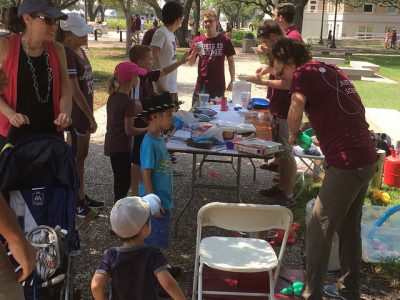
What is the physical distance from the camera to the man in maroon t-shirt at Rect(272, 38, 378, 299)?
2984mm

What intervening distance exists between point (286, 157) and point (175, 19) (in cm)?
216

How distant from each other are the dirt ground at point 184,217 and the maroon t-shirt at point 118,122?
79cm

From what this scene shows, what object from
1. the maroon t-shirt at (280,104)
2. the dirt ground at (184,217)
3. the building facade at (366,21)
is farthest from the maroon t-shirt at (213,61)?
the building facade at (366,21)

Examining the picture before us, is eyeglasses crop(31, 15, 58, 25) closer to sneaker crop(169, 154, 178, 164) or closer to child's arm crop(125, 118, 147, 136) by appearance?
child's arm crop(125, 118, 147, 136)

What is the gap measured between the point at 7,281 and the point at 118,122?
2.39 metres

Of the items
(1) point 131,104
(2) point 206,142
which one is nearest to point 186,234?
(2) point 206,142

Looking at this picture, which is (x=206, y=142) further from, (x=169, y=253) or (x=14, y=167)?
(x=14, y=167)

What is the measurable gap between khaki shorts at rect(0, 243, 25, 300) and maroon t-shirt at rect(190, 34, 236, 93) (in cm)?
505

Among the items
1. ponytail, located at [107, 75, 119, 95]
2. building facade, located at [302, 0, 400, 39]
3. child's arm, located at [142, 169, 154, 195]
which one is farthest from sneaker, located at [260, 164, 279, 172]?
building facade, located at [302, 0, 400, 39]

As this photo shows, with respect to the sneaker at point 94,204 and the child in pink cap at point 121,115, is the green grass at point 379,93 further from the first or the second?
the child in pink cap at point 121,115

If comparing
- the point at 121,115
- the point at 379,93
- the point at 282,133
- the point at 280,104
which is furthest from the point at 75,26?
the point at 379,93

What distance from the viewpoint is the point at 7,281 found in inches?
73.6

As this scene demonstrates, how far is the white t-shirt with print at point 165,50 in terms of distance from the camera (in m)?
5.84

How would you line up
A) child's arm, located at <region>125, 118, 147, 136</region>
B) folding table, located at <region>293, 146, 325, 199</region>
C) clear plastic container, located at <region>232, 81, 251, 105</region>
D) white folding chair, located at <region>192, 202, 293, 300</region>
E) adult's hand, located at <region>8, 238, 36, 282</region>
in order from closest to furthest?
1. adult's hand, located at <region>8, 238, 36, 282</region>
2. white folding chair, located at <region>192, 202, 293, 300</region>
3. child's arm, located at <region>125, 118, 147, 136</region>
4. folding table, located at <region>293, 146, 325, 199</region>
5. clear plastic container, located at <region>232, 81, 251, 105</region>
